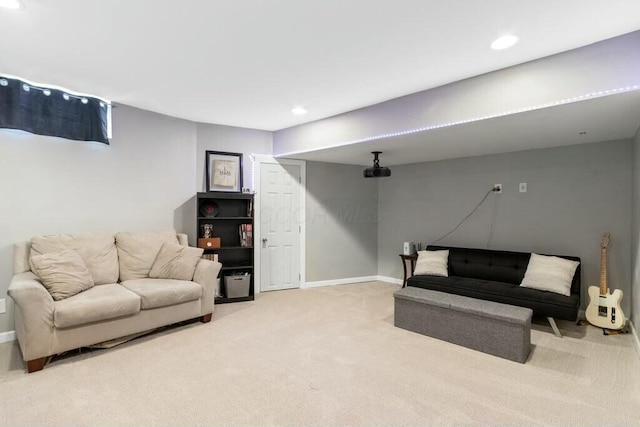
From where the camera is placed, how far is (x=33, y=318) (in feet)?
8.54

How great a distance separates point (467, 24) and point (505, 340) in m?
2.43

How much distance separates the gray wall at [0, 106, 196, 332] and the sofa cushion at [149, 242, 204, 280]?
58cm

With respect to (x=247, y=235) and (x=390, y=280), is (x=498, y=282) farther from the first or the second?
(x=247, y=235)

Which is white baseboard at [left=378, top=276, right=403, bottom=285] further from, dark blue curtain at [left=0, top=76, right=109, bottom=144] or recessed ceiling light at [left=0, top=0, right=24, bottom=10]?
recessed ceiling light at [left=0, top=0, right=24, bottom=10]

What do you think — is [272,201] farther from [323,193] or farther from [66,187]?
[66,187]

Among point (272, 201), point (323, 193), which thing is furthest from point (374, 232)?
point (272, 201)

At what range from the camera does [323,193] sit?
556 centimetres

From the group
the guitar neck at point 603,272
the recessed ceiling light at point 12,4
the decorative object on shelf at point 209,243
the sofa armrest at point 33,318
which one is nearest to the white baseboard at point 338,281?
the decorative object on shelf at point 209,243

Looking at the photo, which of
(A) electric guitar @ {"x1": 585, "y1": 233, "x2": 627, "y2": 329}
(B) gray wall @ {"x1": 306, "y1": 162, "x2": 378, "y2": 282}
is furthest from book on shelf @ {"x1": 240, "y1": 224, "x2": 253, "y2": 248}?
(A) electric guitar @ {"x1": 585, "y1": 233, "x2": 627, "y2": 329}

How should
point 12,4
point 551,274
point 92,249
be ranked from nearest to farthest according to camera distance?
point 12,4 < point 92,249 < point 551,274

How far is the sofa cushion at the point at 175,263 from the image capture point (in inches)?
148

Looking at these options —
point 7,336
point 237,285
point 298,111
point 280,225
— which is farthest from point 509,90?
point 7,336

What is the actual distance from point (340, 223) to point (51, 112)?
393 cm

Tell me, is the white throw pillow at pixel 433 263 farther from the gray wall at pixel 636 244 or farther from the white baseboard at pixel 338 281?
the gray wall at pixel 636 244
